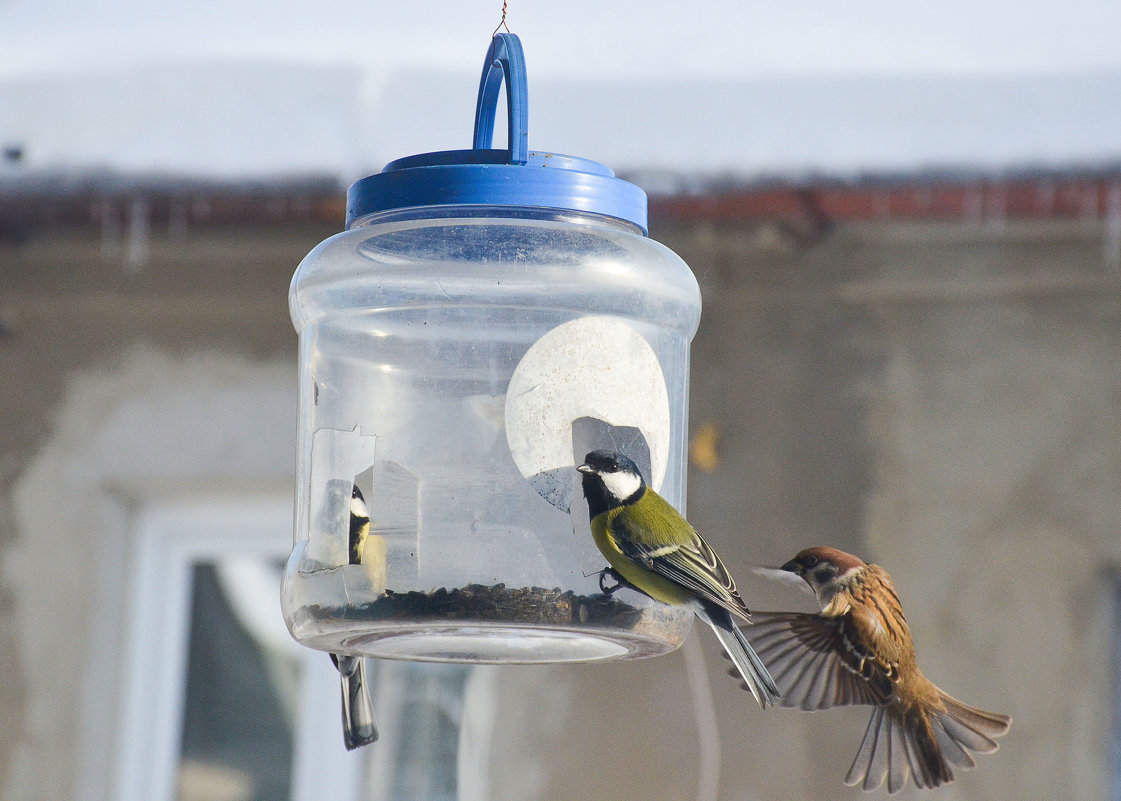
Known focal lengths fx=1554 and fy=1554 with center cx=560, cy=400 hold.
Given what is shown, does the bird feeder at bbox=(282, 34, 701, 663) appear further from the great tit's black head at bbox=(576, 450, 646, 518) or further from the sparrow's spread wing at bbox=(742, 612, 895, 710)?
the sparrow's spread wing at bbox=(742, 612, 895, 710)

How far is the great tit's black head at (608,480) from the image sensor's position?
2.10 m

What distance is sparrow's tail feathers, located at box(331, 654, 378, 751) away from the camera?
8.15 feet

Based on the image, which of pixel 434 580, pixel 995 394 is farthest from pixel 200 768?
pixel 434 580

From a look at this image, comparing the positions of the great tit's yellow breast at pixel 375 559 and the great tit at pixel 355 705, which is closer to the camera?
the great tit's yellow breast at pixel 375 559

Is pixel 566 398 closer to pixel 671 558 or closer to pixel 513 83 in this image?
pixel 671 558

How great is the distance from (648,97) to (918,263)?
101cm

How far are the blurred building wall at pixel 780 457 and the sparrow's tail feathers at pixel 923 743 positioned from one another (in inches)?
65.8

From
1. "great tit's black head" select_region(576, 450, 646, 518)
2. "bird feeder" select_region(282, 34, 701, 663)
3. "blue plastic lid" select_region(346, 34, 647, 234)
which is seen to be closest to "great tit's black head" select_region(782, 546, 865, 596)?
"bird feeder" select_region(282, 34, 701, 663)

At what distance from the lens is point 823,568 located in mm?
2525

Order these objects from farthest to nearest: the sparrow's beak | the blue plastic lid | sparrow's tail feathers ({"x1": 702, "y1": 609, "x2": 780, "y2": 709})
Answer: the sparrow's beak, the blue plastic lid, sparrow's tail feathers ({"x1": 702, "y1": 609, "x2": 780, "y2": 709})

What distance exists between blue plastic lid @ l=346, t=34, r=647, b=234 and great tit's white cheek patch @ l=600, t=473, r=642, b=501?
0.40m

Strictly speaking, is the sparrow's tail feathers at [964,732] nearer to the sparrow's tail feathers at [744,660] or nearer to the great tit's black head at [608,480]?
the sparrow's tail feathers at [744,660]

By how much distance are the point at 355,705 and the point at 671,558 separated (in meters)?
0.69


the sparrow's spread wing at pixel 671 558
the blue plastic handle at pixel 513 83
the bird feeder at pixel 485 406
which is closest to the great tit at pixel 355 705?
the bird feeder at pixel 485 406
